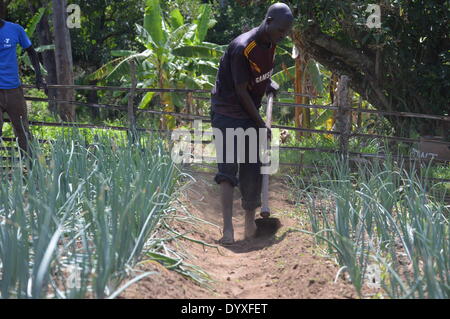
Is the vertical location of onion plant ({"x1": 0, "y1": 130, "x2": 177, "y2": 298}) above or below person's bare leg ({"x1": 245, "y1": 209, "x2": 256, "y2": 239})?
above

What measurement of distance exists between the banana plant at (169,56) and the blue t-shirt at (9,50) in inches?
209

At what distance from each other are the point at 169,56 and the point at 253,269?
897 cm

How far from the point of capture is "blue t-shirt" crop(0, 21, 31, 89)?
19.9 feet

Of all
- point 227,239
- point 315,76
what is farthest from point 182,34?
point 227,239

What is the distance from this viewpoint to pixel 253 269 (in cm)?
400

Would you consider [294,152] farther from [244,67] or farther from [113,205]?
[113,205]

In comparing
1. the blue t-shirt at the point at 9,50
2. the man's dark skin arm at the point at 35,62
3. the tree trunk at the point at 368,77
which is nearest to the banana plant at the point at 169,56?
the tree trunk at the point at 368,77

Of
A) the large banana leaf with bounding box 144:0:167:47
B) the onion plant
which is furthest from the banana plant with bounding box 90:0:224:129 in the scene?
the onion plant

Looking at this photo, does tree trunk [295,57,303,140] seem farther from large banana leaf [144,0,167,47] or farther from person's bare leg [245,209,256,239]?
person's bare leg [245,209,256,239]

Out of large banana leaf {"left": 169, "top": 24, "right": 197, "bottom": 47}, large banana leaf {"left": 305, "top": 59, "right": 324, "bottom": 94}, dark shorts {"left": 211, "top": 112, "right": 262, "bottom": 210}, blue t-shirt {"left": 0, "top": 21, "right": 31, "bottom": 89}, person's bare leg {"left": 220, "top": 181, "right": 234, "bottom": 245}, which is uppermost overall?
large banana leaf {"left": 169, "top": 24, "right": 197, "bottom": 47}

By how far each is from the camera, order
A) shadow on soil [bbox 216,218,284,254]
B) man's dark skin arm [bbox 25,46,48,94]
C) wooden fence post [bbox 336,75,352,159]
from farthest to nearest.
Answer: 1. wooden fence post [bbox 336,75,352,159]
2. man's dark skin arm [bbox 25,46,48,94]
3. shadow on soil [bbox 216,218,284,254]

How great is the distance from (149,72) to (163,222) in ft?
30.0

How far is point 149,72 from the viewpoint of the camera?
499 inches

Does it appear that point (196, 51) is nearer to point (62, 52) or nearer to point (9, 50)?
point (62, 52)
